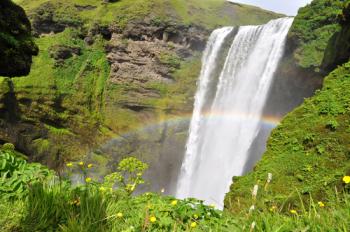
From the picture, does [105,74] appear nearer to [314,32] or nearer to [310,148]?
[314,32]

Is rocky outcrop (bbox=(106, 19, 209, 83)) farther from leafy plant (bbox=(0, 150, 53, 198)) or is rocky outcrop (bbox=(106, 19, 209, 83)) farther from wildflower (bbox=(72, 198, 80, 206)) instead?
wildflower (bbox=(72, 198, 80, 206))

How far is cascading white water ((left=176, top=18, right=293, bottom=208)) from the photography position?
3106 cm

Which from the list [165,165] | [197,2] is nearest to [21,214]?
[165,165]

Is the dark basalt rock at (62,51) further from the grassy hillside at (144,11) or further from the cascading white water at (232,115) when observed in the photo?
the cascading white water at (232,115)

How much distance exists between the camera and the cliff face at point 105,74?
40719 mm

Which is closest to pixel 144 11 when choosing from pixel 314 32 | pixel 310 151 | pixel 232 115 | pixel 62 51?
pixel 62 51

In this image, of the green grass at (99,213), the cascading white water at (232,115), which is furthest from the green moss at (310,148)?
the cascading white water at (232,115)

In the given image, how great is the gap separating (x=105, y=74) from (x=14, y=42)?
1510 inches

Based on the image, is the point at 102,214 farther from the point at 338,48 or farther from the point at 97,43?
the point at 97,43

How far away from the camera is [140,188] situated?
3753 centimetres

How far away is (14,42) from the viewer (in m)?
9.37

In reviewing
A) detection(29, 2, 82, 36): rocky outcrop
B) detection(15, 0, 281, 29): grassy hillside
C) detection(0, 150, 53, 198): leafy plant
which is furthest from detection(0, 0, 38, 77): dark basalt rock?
detection(29, 2, 82, 36): rocky outcrop

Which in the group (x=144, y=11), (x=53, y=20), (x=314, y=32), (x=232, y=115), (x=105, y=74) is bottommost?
(x=105, y=74)

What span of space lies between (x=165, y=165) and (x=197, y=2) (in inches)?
1074
